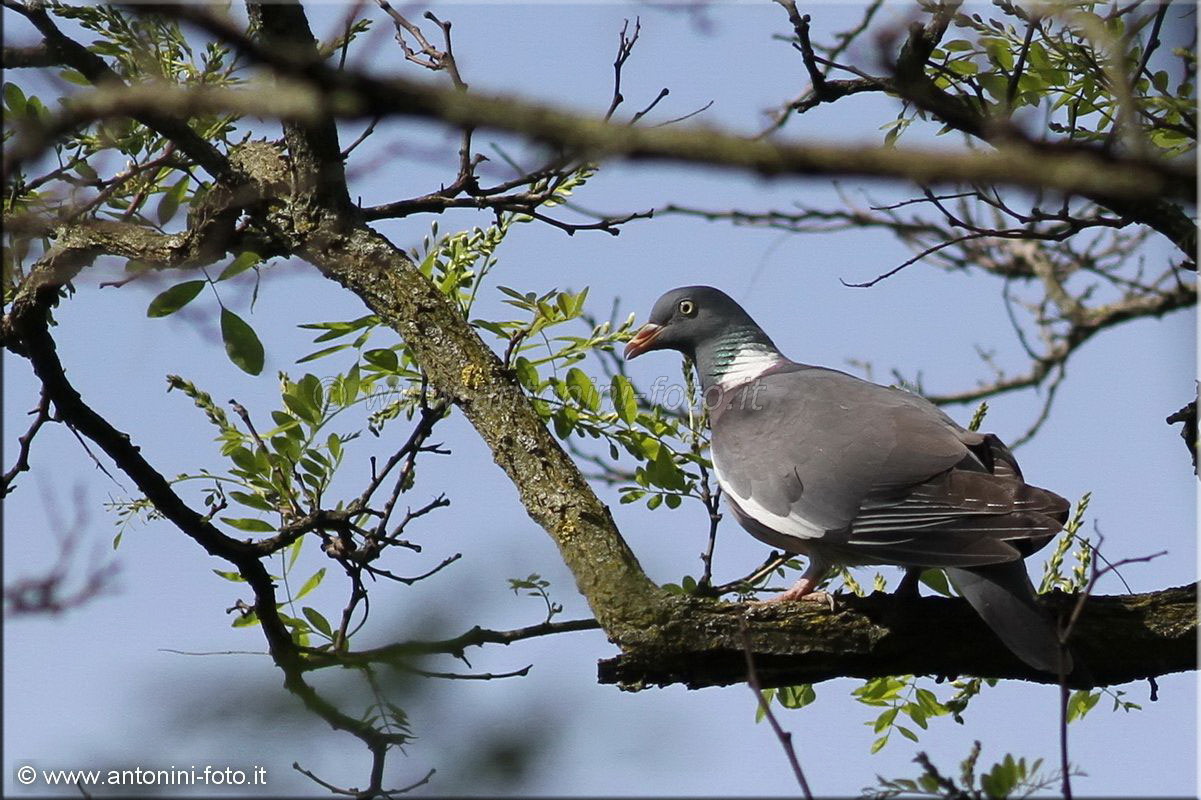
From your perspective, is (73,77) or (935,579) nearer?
(73,77)

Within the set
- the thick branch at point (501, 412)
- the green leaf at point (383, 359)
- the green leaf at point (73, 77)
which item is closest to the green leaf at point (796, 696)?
the thick branch at point (501, 412)

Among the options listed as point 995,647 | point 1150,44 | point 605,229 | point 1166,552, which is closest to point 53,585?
point 605,229

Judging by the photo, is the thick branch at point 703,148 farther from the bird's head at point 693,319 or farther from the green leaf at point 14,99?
the bird's head at point 693,319

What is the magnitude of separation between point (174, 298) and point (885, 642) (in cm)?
213

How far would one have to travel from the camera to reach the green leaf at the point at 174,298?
3283mm

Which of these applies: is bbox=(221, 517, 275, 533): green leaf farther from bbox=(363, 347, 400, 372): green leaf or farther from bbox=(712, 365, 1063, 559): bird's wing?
bbox=(712, 365, 1063, 559): bird's wing

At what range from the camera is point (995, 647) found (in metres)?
3.34

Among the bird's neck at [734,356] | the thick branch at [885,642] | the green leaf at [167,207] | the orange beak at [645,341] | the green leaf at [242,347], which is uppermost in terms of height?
the orange beak at [645,341]

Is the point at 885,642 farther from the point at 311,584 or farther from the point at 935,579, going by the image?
the point at 311,584

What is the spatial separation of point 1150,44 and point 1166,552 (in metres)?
1.55

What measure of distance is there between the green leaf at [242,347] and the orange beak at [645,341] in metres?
2.15

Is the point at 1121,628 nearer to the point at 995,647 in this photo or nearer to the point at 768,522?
the point at 995,647

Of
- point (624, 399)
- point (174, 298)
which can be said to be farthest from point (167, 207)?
point (624, 399)

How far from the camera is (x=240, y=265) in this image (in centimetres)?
325
